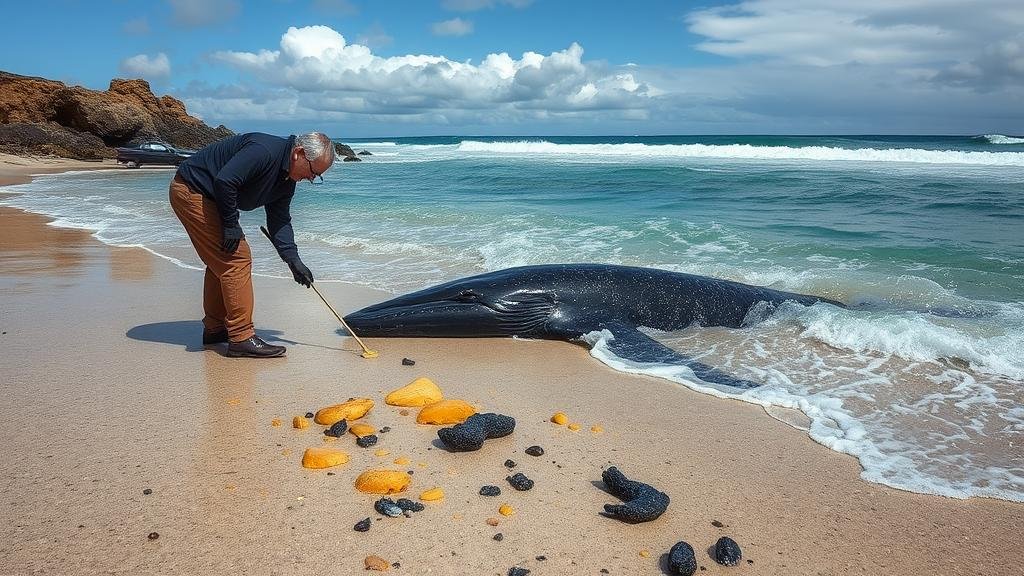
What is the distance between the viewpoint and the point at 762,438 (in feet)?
12.7

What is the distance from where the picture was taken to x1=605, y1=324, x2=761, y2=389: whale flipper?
4832 mm

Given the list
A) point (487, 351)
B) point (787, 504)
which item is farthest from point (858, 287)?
point (787, 504)

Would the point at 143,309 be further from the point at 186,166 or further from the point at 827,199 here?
the point at 827,199

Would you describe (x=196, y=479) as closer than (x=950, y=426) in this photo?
Yes

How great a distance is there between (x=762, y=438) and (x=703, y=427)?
33 centimetres

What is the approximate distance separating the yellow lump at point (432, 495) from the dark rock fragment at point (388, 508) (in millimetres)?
147

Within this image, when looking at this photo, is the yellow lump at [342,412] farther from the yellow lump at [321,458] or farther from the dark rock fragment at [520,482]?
the dark rock fragment at [520,482]

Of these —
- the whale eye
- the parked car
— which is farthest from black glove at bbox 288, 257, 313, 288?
the parked car

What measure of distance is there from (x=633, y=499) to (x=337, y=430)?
1623 millimetres

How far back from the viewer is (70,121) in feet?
137

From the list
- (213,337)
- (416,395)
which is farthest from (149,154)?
(416,395)

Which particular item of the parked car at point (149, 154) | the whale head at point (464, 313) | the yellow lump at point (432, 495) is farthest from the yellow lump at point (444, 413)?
the parked car at point (149, 154)

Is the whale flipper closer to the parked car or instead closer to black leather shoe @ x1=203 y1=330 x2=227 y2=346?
black leather shoe @ x1=203 y1=330 x2=227 y2=346

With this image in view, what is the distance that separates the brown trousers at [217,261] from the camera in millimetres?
4781
